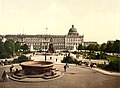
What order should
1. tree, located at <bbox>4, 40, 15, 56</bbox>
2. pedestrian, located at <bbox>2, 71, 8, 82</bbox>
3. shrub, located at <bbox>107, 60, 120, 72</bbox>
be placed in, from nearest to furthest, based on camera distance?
pedestrian, located at <bbox>2, 71, 8, 82</bbox> < shrub, located at <bbox>107, 60, 120, 72</bbox> < tree, located at <bbox>4, 40, 15, 56</bbox>

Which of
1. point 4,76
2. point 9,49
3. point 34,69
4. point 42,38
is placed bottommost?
point 4,76

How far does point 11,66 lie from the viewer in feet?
29.7

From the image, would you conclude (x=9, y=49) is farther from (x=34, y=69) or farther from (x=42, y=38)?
(x=42, y=38)

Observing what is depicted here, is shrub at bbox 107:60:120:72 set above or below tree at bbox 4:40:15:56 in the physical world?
below

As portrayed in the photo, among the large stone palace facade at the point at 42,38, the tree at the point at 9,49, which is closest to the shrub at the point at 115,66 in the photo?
the large stone palace facade at the point at 42,38

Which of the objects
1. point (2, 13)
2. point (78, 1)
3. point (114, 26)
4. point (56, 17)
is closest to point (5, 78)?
point (2, 13)

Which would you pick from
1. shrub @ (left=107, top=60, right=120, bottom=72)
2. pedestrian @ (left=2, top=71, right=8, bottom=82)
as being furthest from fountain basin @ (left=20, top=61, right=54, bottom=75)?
shrub @ (left=107, top=60, right=120, bottom=72)

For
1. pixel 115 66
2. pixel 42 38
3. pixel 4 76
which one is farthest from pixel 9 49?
pixel 42 38

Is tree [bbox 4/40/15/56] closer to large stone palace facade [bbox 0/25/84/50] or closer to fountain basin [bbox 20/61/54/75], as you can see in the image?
large stone palace facade [bbox 0/25/84/50]

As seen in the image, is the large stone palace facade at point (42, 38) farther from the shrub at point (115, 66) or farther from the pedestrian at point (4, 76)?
the pedestrian at point (4, 76)

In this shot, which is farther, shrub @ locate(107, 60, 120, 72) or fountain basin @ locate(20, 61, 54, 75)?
shrub @ locate(107, 60, 120, 72)

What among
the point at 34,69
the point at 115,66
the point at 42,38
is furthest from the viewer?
the point at 42,38

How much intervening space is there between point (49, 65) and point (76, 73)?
4.18 feet

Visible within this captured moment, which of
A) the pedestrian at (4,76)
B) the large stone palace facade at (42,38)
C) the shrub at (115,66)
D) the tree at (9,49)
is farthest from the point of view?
the large stone palace facade at (42,38)
